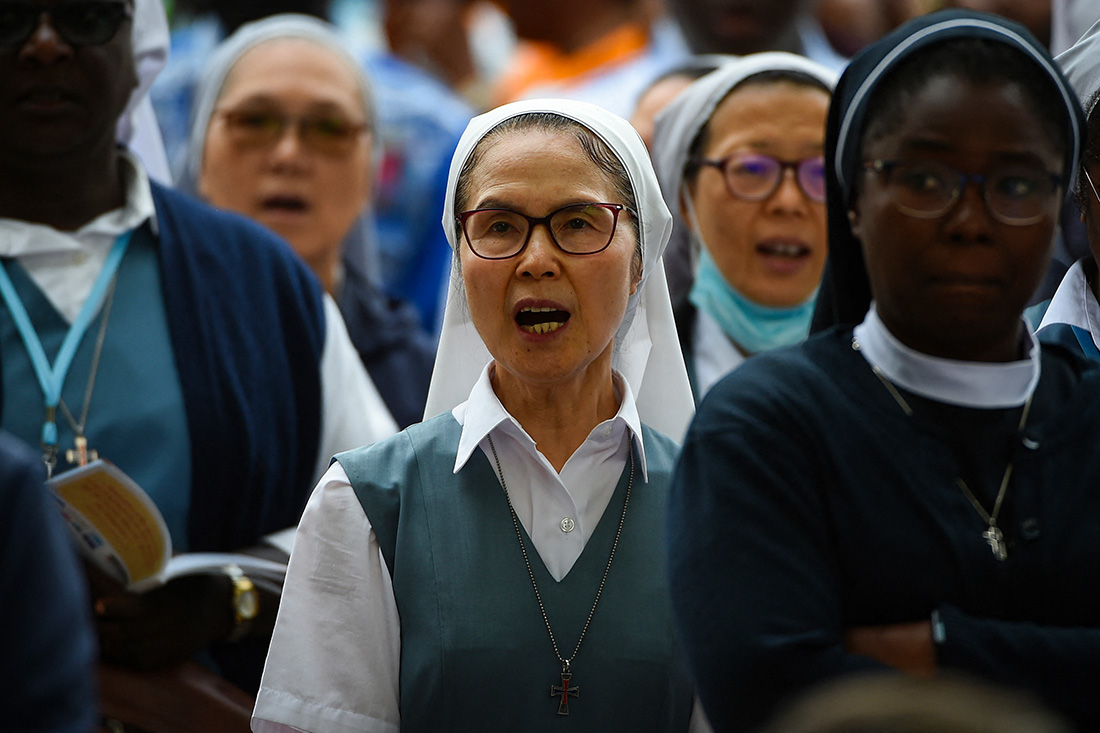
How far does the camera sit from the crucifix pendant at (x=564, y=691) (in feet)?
8.82

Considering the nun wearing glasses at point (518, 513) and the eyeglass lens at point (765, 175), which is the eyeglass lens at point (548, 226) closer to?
the nun wearing glasses at point (518, 513)

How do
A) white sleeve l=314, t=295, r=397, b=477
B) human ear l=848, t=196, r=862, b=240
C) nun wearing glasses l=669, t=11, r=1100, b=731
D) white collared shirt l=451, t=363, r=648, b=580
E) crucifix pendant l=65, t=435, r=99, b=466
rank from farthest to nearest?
white sleeve l=314, t=295, r=397, b=477, crucifix pendant l=65, t=435, r=99, b=466, white collared shirt l=451, t=363, r=648, b=580, human ear l=848, t=196, r=862, b=240, nun wearing glasses l=669, t=11, r=1100, b=731

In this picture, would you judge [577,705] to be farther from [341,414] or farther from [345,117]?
[345,117]

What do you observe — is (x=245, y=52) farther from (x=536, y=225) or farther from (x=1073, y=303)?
(x=1073, y=303)

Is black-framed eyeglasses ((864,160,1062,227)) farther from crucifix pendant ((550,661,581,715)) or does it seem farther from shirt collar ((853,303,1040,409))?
crucifix pendant ((550,661,581,715))

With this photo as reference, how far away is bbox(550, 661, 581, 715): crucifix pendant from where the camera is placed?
2.69m

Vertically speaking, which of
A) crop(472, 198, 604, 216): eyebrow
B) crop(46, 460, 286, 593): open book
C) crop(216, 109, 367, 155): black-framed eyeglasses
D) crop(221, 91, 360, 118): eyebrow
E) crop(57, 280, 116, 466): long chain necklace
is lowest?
crop(46, 460, 286, 593): open book

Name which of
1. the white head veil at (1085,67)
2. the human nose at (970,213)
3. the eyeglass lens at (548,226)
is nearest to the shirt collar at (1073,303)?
the white head veil at (1085,67)

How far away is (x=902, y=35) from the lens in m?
2.47

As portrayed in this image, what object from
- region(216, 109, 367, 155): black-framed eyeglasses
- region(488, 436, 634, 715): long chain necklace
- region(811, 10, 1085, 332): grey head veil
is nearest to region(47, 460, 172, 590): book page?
region(488, 436, 634, 715): long chain necklace

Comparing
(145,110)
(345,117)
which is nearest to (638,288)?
(145,110)

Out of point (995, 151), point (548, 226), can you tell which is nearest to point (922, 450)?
point (995, 151)

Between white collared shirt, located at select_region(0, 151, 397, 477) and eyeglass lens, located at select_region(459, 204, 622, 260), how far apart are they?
1188 mm

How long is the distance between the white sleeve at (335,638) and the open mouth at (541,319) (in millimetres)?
478
